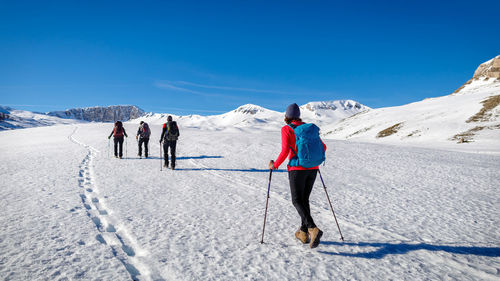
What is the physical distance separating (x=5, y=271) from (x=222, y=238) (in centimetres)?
318

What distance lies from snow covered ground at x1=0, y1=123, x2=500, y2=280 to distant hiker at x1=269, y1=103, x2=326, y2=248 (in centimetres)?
46

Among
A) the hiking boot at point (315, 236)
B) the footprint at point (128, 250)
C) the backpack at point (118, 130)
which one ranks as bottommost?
the footprint at point (128, 250)

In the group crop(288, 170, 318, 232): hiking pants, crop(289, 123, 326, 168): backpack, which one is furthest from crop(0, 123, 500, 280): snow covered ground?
crop(289, 123, 326, 168): backpack

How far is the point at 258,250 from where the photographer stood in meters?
4.32

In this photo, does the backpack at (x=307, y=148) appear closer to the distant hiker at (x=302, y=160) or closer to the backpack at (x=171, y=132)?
the distant hiker at (x=302, y=160)

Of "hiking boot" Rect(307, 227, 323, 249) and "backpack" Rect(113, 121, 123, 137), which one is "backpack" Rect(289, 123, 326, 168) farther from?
"backpack" Rect(113, 121, 123, 137)

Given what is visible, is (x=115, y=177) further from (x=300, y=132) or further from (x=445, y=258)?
(x=445, y=258)

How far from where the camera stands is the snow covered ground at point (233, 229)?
3.71 metres

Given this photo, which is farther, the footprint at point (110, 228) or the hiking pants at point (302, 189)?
the footprint at point (110, 228)

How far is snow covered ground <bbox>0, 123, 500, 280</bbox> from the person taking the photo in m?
3.71

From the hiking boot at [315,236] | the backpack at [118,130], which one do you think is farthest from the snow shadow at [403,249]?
the backpack at [118,130]

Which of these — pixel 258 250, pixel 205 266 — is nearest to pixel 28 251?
pixel 205 266

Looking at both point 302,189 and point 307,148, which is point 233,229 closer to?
point 302,189

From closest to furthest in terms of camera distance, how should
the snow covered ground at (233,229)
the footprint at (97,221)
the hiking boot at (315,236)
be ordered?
the snow covered ground at (233,229)
the hiking boot at (315,236)
the footprint at (97,221)
